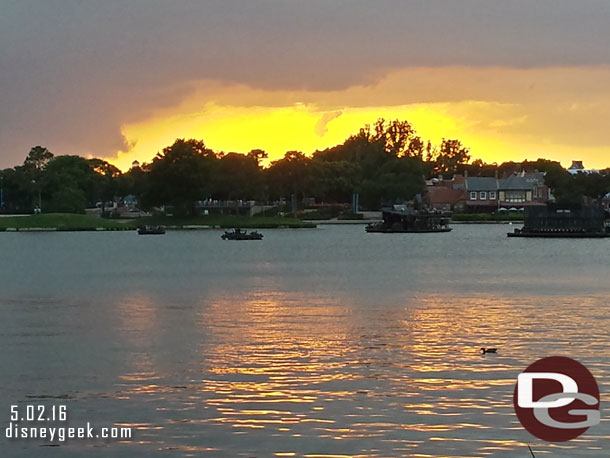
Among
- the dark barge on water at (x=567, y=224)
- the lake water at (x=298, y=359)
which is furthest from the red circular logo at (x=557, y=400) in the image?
the dark barge on water at (x=567, y=224)

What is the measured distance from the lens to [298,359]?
1363 inches

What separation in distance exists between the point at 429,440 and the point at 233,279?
60851 millimetres

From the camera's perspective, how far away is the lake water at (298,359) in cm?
2336

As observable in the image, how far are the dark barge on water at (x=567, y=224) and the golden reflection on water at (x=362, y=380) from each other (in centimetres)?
13646

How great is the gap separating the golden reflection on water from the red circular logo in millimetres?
395

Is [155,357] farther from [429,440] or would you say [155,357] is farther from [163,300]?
[163,300]

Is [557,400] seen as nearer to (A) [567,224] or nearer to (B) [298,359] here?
(B) [298,359]

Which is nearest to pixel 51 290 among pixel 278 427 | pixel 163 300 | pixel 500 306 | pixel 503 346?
pixel 163 300

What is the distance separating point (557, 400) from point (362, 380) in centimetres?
634

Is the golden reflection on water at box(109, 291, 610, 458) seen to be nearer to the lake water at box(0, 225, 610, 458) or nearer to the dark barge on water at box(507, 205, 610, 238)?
the lake water at box(0, 225, 610, 458)

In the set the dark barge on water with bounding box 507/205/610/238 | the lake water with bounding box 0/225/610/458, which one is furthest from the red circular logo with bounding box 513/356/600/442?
the dark barge on water with bounding box 507/205/610/238

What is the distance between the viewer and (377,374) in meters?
31.5

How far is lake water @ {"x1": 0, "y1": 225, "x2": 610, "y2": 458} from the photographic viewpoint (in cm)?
2336

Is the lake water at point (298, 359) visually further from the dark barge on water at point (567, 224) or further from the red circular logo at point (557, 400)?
the dark barge on water at point (567, 224)
